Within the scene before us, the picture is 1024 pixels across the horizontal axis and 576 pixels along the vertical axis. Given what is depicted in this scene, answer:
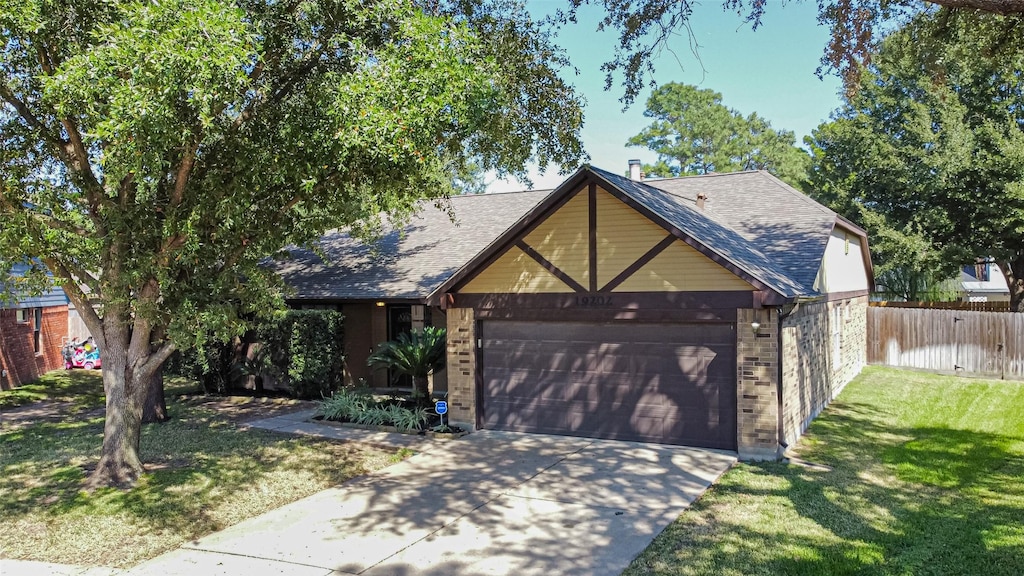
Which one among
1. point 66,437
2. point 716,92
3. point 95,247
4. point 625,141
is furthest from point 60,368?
point 716,92

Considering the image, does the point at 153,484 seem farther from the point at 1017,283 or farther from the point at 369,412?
the point at 1017,283

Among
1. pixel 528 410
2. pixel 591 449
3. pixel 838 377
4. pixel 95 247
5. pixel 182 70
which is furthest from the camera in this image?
pixel 838 377

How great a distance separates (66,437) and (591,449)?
9148 mm

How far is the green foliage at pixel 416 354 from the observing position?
14.0 m

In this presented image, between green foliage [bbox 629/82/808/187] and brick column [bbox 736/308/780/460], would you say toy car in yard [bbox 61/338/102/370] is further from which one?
green foliage [bbox 629/82/808/187]

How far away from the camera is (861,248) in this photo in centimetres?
2066

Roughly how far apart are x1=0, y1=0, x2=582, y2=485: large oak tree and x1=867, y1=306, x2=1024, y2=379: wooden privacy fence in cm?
1512

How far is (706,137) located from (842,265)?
3416 centimetres

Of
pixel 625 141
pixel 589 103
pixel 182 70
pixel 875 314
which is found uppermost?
pixel 625 141

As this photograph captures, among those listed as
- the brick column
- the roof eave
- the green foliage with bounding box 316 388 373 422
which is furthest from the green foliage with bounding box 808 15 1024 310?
the green foliage with bounding box 316 388 373 422

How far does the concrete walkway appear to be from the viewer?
6844mm

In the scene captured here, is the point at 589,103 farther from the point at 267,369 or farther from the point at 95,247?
the point at 267,369

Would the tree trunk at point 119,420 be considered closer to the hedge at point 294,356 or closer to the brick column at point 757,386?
the hedge at point 294,356

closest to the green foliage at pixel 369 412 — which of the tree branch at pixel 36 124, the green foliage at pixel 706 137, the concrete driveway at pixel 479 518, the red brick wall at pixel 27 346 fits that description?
the concrete driveway at pixel 479 518
